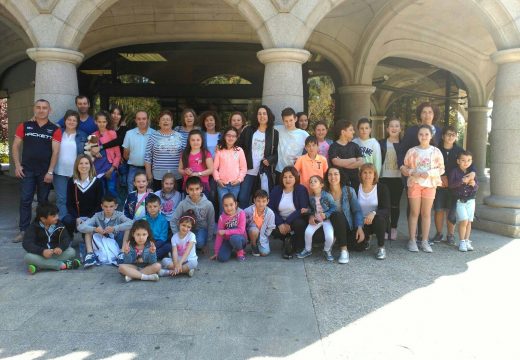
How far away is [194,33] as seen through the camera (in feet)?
28.2

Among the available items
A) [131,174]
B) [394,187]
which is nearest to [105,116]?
[131,174]

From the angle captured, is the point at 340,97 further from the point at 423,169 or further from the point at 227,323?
the point at 227,323

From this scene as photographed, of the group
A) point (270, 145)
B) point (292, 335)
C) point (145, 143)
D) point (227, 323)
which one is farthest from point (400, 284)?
point (145, 143)

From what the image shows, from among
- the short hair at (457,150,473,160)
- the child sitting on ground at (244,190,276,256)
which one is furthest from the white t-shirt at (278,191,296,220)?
the short hair at (457,150,473,160)

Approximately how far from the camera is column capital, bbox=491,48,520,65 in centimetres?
572

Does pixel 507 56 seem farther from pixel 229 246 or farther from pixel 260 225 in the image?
pixel 229 246

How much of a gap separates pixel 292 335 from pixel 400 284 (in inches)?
56.4

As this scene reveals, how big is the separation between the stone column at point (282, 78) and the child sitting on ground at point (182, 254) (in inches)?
82.4

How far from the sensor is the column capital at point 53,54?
17.9 feet

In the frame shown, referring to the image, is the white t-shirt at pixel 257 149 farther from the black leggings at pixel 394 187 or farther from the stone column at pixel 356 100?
the stone column at pixel 356 100

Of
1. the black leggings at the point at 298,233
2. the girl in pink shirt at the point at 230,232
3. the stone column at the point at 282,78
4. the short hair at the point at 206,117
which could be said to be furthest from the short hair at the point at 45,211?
the stone column at the point at 282,78

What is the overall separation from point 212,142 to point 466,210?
10.2 ft

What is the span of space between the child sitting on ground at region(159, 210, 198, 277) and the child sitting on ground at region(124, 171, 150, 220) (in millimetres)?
649

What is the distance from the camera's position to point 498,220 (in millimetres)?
5906
